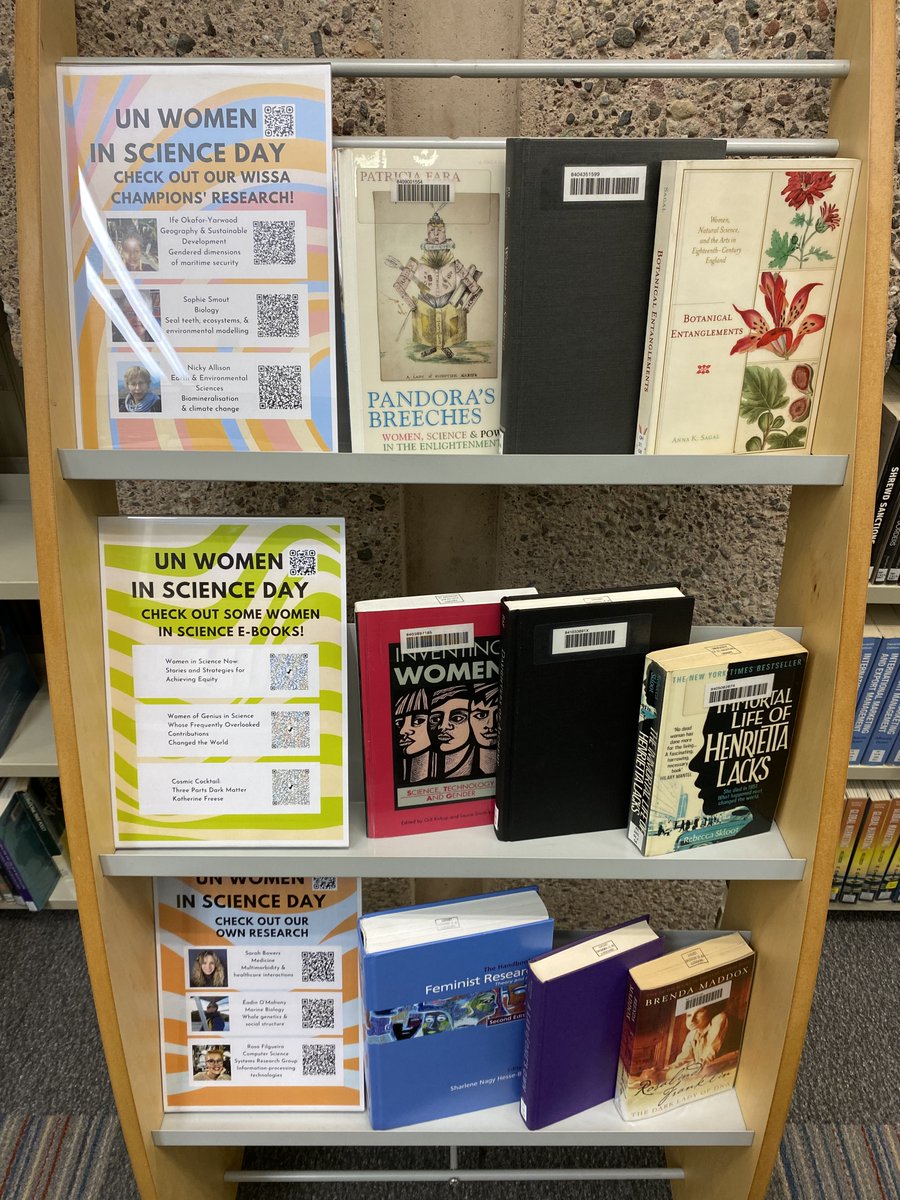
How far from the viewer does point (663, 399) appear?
102 cm

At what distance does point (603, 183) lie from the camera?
942mm

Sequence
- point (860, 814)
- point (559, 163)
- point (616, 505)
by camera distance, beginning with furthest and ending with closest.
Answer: point (860, 814)
point (616, 505)
point (559, 163)

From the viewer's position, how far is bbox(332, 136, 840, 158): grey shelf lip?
99 centimetres

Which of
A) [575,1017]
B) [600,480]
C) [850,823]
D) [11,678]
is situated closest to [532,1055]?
[575,1017]

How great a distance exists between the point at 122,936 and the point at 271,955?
9.6 inches

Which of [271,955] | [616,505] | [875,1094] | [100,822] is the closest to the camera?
[100,822]

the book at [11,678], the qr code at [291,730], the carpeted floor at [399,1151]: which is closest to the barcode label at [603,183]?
the qr code at [291,730]

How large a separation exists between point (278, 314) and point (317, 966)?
3.19 feet

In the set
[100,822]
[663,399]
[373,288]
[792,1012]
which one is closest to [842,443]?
[663,399]

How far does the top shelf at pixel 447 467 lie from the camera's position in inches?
39.6

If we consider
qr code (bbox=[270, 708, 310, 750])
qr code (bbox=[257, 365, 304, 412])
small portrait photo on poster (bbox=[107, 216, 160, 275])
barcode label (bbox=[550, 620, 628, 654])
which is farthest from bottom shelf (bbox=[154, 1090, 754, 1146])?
small portrait photo on poster (bbox=[107, 216, 160, 275])

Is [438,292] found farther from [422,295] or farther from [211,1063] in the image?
[211,1063]

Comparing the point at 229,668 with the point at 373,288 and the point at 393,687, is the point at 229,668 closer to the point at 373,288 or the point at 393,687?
the point at 393,687

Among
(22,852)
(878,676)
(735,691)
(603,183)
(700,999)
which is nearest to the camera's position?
(603,183)
